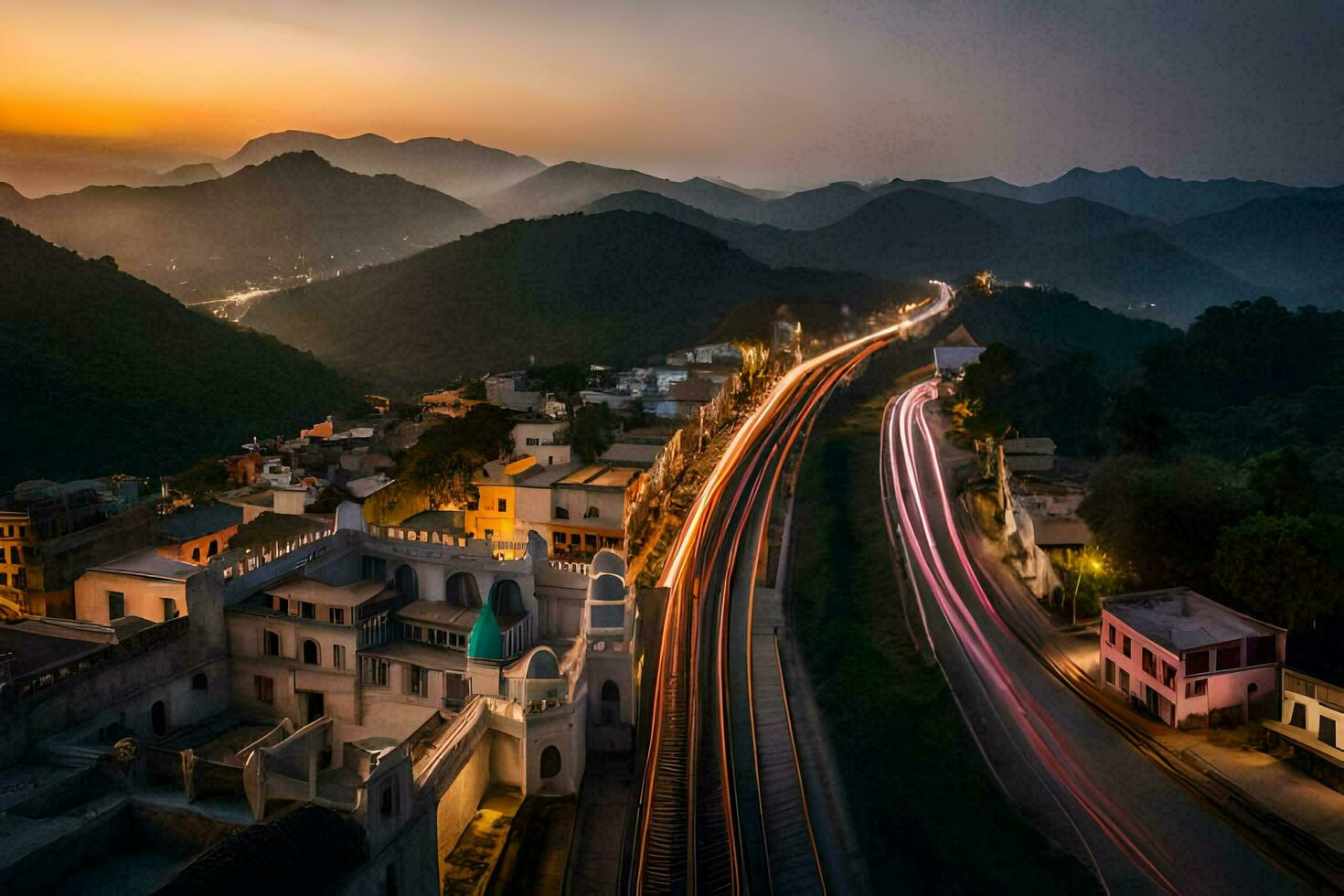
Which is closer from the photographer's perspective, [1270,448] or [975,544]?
[975,544]

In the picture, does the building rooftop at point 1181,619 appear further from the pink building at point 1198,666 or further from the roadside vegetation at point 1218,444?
the roadside vegetation at point 1218,444

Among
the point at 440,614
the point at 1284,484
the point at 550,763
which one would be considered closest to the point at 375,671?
the point at 440,614

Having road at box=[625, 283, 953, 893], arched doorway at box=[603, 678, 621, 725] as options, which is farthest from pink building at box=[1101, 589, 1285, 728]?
arched doorway at box=[603, 678, 621, 725]

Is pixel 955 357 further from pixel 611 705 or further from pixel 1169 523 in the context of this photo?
pixel 611 705

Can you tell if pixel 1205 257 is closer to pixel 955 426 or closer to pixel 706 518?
pixel 955 426

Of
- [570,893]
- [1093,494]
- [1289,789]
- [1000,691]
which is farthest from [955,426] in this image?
[570,893]

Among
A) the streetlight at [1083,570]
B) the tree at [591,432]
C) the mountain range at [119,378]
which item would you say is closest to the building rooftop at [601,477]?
the tree at [591,432]
